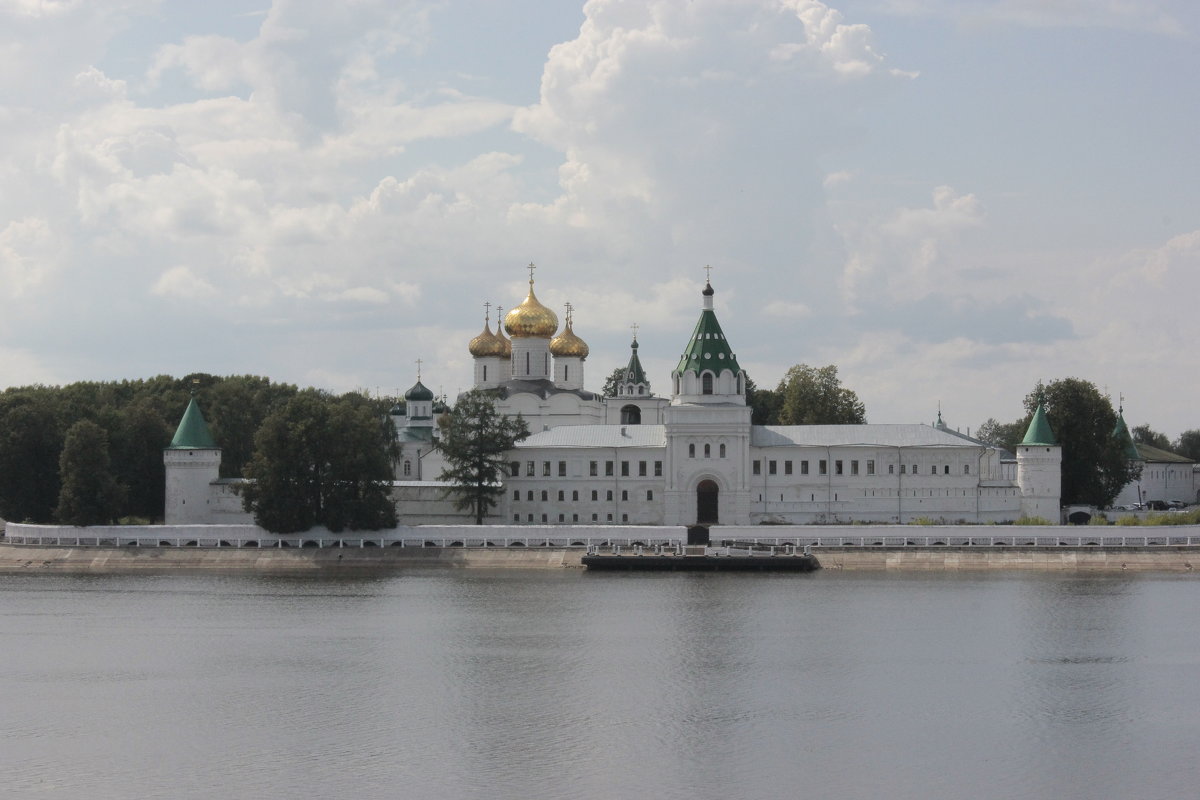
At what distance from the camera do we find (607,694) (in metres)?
28.7

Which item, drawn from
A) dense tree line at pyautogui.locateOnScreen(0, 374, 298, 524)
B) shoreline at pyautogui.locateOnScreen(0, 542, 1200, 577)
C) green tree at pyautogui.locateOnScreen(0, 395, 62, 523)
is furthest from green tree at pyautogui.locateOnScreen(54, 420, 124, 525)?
green tree at pyautogui.locateOnScreen(0, 395, 62, 523)

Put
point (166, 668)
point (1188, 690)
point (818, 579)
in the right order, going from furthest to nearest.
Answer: point (818, 579) → point (166, 668) → point (1188, 690)

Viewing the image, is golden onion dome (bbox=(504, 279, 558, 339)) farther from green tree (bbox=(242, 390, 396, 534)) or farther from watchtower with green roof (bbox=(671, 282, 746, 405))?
green tree (bbox=(242, 390, 396, 534))

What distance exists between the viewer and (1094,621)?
36.9 metres

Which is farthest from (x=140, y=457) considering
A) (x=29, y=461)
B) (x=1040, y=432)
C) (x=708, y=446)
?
(x=1040, y=432)

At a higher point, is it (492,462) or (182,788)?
(492,462)

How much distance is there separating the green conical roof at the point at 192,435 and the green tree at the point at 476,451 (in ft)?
25.3

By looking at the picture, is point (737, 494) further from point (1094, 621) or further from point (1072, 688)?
point (1072, 688)

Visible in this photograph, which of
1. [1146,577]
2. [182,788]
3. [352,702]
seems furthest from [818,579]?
[182,788]

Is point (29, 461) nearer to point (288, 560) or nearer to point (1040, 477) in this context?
point (288, 560)

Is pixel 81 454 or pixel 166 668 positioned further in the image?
pixel 81 454

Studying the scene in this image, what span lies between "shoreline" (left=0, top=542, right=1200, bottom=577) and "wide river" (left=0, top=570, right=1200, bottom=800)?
5292 millimetres

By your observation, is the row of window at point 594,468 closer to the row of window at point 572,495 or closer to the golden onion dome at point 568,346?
the row of window at point 572,495

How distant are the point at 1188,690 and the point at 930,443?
29604 mm
